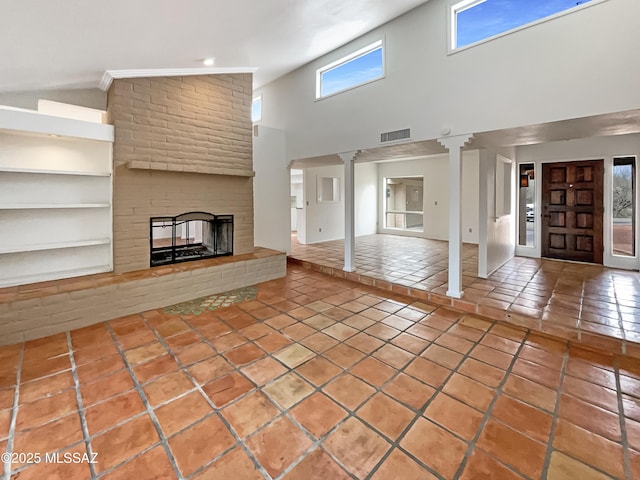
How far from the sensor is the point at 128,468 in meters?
1.47

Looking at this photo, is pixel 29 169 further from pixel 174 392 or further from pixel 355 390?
pixel 355 390

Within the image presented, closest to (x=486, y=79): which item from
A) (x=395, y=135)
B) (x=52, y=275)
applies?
(x=395, y=135)

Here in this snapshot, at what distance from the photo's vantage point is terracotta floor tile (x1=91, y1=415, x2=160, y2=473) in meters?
1.52

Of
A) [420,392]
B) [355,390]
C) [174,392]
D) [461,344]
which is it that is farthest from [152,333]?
[461,344]

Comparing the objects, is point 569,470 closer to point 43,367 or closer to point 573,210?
point 43,367

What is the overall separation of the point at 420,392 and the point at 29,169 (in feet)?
14.3

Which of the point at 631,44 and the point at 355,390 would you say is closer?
the point at 355,390

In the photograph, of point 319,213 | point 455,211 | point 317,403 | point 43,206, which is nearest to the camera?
point 317,403

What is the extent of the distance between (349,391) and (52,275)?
3.72 m

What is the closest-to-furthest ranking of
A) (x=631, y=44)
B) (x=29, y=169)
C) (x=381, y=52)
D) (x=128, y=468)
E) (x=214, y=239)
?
(x=128, y=468) < (x=631, y=44) < (x=29, y=169) < (x=381, y=52) < (x=214, y=239)

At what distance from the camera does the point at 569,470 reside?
1463 mm

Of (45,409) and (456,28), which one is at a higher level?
(456,28)

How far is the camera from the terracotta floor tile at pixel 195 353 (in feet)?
8.09

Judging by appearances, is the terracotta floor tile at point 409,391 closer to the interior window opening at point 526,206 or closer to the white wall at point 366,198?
the interior window opening at point 526,206
